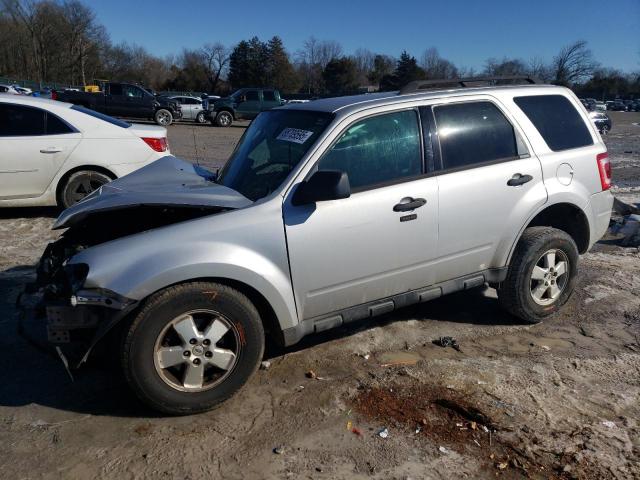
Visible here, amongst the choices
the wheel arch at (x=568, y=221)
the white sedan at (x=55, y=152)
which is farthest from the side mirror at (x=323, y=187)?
the white sedan at (x=55, y=152)

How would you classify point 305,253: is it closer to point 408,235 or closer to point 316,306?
point 316,306

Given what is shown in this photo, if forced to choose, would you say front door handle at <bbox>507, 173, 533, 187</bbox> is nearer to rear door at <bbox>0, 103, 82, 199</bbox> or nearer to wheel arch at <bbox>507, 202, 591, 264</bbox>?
wheel arch at <bbox>507, 202, 591, 264</bbox>

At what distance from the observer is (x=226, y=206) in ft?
11.4

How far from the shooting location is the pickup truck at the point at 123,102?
2662 cm

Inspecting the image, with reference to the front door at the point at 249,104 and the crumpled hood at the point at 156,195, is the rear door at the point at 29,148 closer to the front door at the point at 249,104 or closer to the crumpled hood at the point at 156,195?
the crumpled hood at the point at 156,195

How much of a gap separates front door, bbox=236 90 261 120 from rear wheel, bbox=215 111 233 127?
0.48 m

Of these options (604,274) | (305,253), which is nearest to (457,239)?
(305,253)

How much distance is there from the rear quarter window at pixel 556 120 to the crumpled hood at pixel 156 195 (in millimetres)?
2537

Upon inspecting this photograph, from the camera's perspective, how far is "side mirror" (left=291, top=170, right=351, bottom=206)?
339 centimetres

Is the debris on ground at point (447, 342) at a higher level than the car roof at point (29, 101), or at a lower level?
lower

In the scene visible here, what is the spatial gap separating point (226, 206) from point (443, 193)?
5.08ft

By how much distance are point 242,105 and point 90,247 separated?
2757 cm

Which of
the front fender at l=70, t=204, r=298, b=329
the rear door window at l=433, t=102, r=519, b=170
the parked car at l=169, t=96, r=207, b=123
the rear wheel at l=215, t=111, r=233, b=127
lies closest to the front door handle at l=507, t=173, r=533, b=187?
the rear door window at l=433, t=102, r=519, b=170

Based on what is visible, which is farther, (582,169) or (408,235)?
(582,169)
